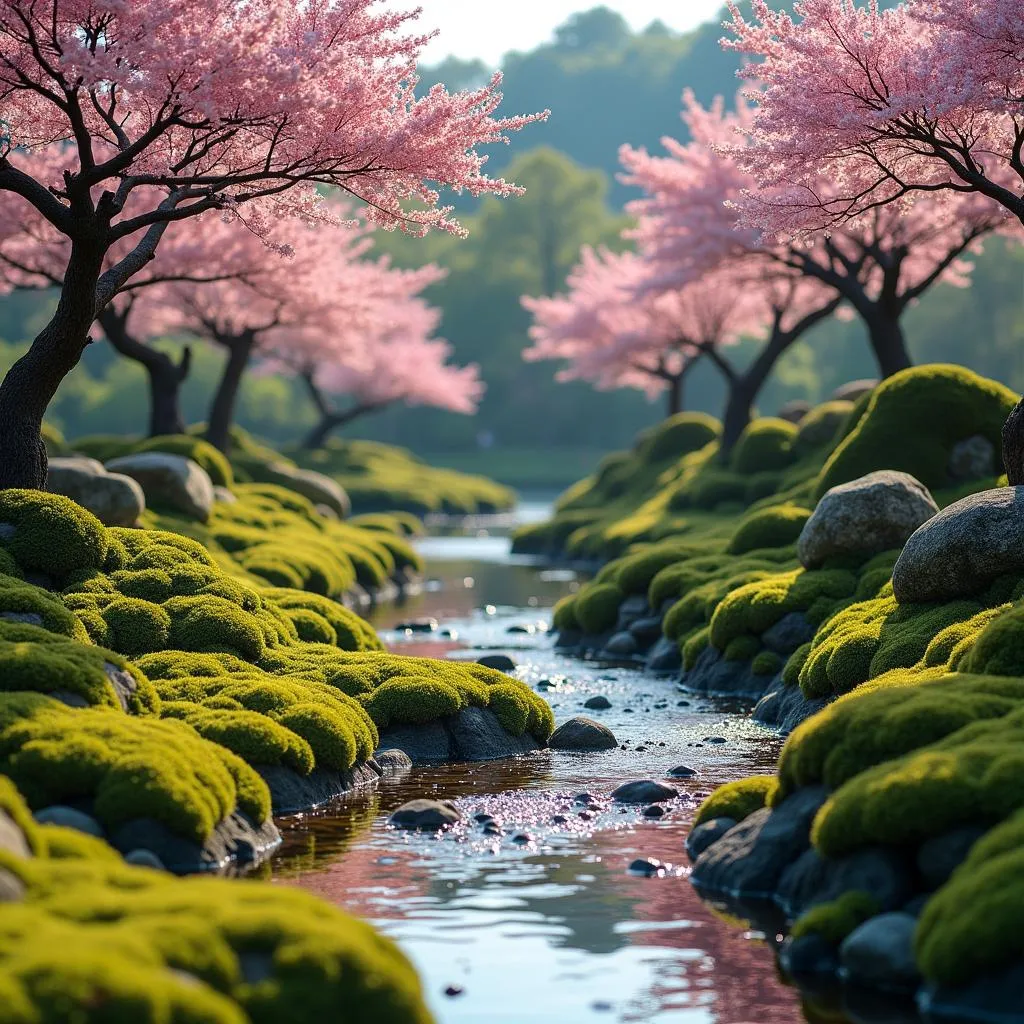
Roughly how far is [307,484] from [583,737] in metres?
29.7

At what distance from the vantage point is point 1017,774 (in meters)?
11.5

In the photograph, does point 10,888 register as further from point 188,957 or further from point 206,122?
point 206,122

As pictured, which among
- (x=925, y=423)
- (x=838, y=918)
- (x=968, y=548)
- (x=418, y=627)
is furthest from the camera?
(x=418, y=627)

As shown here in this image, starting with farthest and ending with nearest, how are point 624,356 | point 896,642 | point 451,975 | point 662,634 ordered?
point 624,356, point 662,634, point 896,642, point 451,975

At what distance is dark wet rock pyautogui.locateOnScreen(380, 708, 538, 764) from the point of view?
19.3m

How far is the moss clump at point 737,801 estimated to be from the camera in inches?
576

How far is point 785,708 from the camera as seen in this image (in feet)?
70.6

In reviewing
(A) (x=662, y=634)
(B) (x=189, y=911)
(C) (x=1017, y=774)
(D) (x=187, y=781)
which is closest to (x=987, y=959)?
(C) (x=1017, y=774)

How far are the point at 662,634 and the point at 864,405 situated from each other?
7470 millimetres

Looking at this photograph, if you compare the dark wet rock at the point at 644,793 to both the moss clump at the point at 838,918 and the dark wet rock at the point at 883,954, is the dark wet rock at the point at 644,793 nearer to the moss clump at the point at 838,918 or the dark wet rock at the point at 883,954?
the moss clump at the point at 838,918

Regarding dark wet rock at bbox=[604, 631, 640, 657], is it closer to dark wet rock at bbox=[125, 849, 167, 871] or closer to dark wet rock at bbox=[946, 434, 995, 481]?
dark wet rock at bbox=[946, 434, 995, 481]

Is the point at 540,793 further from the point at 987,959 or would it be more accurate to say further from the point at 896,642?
the point at 987,959

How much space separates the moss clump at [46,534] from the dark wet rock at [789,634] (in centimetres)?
1081

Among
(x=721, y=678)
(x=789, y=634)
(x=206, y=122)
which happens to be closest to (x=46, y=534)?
(x=206, y=122)
